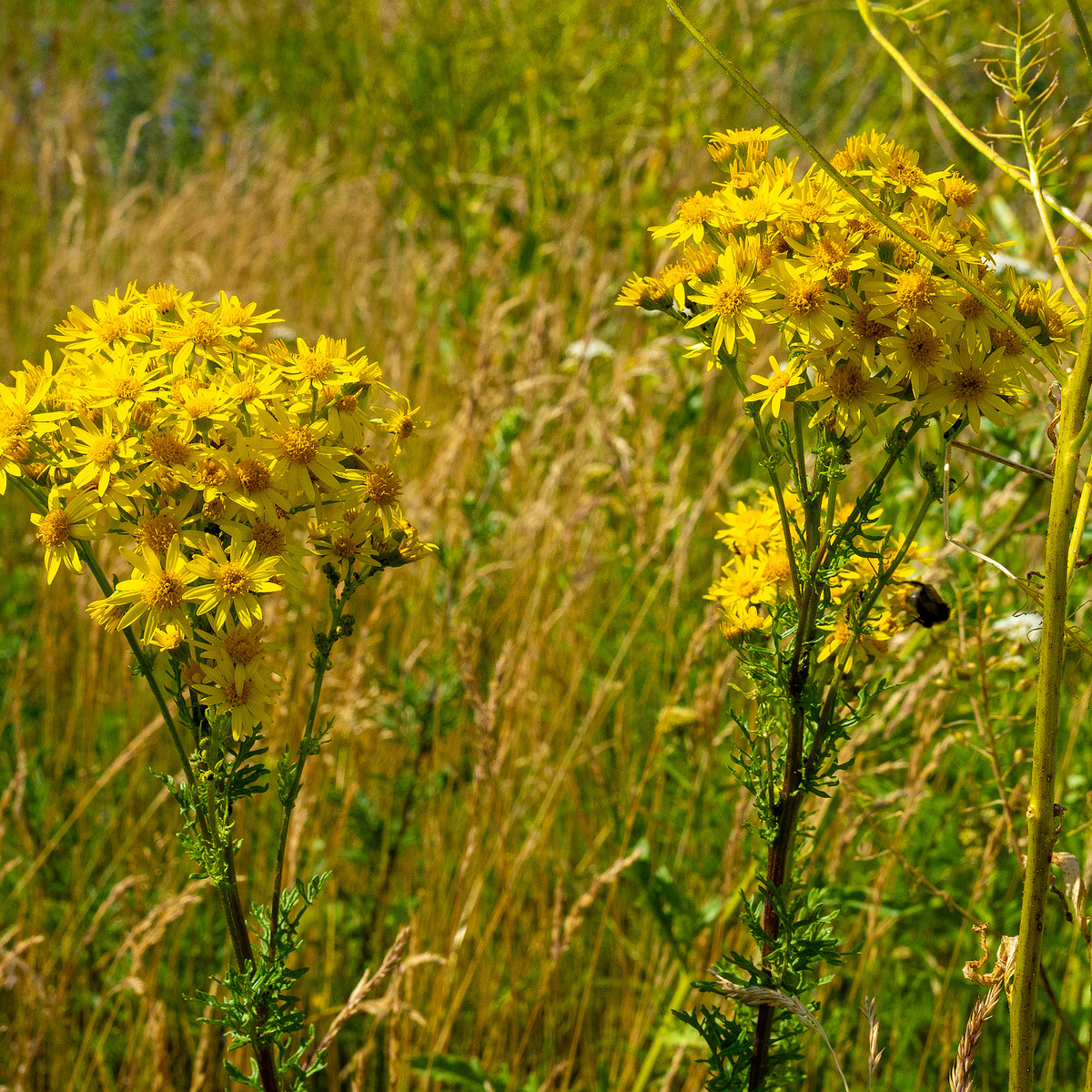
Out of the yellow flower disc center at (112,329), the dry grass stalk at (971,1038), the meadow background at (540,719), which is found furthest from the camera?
the meadow background at (540,719)

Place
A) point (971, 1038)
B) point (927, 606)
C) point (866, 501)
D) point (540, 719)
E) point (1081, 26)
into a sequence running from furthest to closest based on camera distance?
point (540, 719)
point (927, 606)
point (866, 501)
point (971, 1038)
point (1081, 26)

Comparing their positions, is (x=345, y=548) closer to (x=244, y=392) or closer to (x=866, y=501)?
(x=244, y=392)

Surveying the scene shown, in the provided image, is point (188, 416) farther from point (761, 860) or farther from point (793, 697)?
point (761, 860)

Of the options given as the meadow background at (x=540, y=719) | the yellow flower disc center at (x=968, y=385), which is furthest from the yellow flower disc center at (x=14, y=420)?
the yellow flower disc center at (x=968, y=385)

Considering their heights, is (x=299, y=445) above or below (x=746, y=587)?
above

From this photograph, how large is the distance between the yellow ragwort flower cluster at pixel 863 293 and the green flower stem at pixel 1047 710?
0.48ft

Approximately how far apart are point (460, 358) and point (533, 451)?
723 millimetres

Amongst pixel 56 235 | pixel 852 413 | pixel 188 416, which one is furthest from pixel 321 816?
pixel 56 235

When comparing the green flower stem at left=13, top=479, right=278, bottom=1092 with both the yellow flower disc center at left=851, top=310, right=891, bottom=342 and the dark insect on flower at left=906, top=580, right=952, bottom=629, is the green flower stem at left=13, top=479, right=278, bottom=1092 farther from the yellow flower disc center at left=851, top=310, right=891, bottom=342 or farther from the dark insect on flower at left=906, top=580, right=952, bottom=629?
the dark insect on flower at left=906, top=580, right=952, bottom=629

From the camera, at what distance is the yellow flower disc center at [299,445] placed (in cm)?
105

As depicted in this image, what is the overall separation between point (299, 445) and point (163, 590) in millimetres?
199

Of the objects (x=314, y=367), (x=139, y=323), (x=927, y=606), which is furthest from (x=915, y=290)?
(x=139, y=323)

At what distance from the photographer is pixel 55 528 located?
1.05m

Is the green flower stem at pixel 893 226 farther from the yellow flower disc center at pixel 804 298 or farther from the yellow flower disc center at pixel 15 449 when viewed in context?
the yellow flower disc center at pixel 15 449
